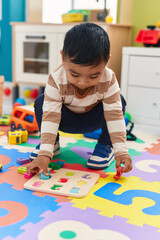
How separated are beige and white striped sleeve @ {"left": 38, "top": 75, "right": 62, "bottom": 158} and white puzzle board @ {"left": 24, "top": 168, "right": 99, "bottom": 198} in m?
0.10

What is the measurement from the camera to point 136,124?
71.4 inches

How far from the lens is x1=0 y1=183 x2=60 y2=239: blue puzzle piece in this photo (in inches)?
28.8

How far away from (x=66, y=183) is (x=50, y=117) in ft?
0.70

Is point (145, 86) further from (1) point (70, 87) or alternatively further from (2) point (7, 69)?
(2) point (7, 69)

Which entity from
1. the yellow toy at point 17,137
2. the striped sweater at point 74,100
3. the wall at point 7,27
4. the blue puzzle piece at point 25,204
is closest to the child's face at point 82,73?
the striped sweater at point 74,100

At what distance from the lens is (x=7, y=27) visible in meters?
2.47

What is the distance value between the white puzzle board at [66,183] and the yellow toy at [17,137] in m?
0.40

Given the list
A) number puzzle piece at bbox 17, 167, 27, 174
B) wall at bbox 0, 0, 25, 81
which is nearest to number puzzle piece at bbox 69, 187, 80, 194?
number puzzle piece at bbox 17, 167, 27, 174

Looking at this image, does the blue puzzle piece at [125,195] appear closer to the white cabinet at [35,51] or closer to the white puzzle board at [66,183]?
the white puzzle board at [66,183]

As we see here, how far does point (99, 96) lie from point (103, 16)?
1218 millimetres

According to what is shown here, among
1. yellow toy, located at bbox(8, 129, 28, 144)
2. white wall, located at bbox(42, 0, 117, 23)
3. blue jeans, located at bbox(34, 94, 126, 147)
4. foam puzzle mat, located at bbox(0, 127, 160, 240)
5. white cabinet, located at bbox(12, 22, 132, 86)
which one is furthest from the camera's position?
white wall, located at bbox(42, 0, 117, 23)

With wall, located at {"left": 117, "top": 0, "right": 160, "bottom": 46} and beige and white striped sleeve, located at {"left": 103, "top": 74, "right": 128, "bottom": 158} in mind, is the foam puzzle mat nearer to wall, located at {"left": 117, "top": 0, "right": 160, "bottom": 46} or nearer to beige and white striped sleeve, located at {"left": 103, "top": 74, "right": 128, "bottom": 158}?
beige and white striped sleeve, located at {"left": 103, "top": 74, "right": 128, "bottom": 158}

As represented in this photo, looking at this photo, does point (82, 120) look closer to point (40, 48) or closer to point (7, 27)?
point (40, 48)

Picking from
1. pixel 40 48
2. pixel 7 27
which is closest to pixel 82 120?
pixel 40 48
